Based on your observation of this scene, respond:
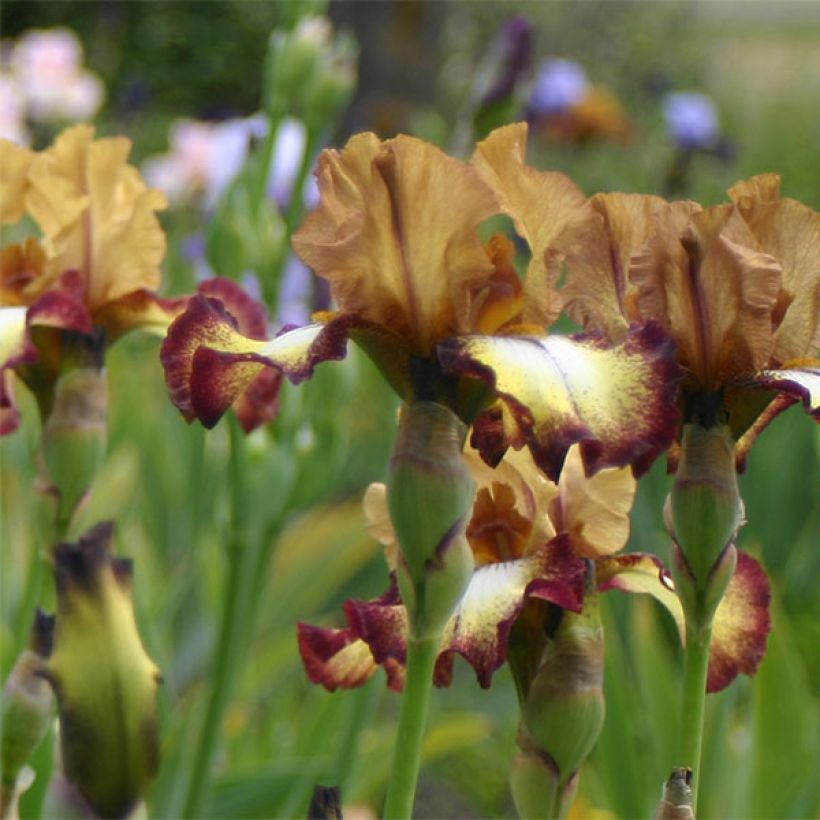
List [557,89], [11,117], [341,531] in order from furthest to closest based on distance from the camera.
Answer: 1. [557,89]
2. [11,117]
3. [341,531]

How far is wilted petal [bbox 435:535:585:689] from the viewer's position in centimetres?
54

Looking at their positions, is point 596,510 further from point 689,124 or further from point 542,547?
point 689,124

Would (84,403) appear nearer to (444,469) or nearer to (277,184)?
(444,469)

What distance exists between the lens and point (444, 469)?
500 mm

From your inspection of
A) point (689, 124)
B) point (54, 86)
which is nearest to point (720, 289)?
point (54, 86)

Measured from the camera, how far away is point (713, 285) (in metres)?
0.52

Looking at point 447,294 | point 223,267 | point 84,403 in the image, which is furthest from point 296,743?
point 447,294

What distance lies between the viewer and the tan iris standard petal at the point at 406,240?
0.52 metres

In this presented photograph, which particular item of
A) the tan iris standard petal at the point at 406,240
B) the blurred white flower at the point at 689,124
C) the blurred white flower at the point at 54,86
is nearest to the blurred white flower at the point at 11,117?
the blurred white flower at the point at 54,86

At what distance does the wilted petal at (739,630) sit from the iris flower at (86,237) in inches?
14.5

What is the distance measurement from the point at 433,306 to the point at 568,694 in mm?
161

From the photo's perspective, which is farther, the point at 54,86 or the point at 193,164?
the point at 54,86

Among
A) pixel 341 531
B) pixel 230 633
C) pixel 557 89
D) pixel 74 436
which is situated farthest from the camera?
pixel 557 89

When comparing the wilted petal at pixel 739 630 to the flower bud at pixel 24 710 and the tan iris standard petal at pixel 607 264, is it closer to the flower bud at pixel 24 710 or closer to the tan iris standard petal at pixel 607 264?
the tan iris standard petal at pixel 607 264
